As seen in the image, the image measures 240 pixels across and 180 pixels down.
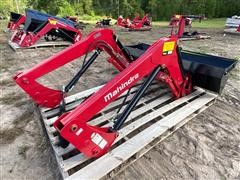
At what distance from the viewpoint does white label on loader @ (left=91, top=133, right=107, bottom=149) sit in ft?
7.65

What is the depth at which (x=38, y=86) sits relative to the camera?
3.42m

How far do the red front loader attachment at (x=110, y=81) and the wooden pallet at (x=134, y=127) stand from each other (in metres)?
0.14

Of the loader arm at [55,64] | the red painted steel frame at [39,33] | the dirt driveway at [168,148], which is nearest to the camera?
the dirt driveway at [168,148]

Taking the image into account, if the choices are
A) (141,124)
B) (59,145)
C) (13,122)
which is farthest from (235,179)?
(13,122)

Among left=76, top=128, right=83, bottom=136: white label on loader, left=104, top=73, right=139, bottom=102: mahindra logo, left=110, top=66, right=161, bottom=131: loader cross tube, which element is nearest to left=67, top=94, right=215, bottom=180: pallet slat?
left=110, top=66, right=161, bottom=131: loader cross tube

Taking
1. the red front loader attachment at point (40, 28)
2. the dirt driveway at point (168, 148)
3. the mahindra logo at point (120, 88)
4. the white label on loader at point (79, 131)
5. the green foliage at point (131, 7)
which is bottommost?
the dirt driveway at point (168, 148)

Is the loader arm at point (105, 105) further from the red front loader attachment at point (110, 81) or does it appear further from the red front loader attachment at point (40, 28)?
the red front loader attachment at point (40, 28)

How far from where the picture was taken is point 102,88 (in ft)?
7.79

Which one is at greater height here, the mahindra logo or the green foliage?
the green foliage

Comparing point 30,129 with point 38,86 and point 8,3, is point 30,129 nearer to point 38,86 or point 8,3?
point 38,86

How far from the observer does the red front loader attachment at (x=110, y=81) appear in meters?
A: 2.24

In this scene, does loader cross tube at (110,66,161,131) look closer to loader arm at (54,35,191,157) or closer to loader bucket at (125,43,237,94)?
loader arm at (54,35,191,157)

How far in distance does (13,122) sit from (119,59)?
1.98 m

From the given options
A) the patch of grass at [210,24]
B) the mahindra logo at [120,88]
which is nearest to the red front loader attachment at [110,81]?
→ the mahindra logo at [120,88]
